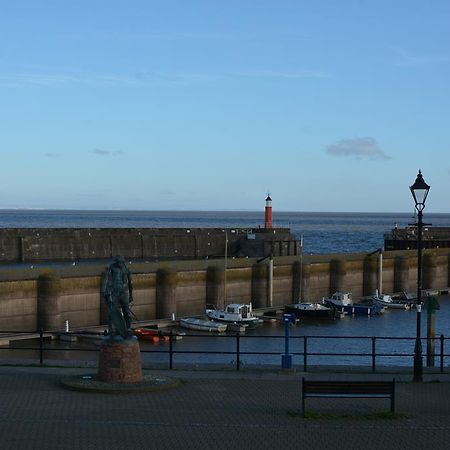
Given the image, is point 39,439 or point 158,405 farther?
point 158,405

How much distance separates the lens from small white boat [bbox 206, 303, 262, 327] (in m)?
55.7

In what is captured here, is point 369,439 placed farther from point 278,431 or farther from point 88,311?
point 88,311

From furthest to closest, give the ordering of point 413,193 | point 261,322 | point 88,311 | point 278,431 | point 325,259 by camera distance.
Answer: point 325,259
point 261,322
point 88,311
point 413,193
point 278,431

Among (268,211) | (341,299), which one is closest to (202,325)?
(341,299)

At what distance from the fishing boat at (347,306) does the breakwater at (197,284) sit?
222cm

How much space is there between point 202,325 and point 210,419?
3763 centimetres


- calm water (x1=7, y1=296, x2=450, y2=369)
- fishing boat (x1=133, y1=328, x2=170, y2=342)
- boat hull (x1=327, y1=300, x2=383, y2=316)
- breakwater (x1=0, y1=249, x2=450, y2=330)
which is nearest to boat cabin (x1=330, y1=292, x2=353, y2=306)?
boat hull (x1=327, y1=300, x2=383, y2=316)

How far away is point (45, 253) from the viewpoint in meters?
103

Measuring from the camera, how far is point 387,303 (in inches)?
2753

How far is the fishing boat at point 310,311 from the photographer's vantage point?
62656 millimetres

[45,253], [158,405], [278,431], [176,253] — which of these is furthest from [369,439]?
[176,253]

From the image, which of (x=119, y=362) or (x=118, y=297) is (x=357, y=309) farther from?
(x=119, y=362)

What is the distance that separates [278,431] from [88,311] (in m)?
37.9

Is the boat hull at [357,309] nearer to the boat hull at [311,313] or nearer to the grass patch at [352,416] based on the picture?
the boat hull at [311,313]
